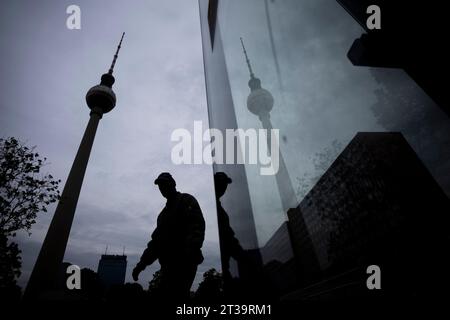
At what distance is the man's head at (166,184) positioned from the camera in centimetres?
219

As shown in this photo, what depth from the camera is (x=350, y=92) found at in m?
0.81

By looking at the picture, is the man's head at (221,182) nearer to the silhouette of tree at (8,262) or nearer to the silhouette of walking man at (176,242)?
the silhouette of walking man at (176,242)

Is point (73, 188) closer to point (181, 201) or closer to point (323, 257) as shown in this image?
point (181, 201)

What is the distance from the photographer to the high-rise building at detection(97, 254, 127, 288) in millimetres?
109438

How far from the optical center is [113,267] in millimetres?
112500

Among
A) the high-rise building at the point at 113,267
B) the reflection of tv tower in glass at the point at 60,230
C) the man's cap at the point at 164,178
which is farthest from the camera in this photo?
the high-rise building at the point at 113,267

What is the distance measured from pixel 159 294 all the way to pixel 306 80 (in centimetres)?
156

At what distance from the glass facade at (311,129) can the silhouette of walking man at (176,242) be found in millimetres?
405

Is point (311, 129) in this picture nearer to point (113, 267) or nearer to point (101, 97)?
point (101, 97)

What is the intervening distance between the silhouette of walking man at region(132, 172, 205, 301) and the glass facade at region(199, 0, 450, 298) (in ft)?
1.33

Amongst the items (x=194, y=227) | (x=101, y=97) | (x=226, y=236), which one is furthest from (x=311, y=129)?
(x=101, y=97)

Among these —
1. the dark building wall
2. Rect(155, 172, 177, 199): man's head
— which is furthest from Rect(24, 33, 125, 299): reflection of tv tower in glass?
the dark building wall

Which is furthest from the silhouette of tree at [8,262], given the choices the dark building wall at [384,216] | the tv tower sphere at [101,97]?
the tv tower sphere at [101,97]

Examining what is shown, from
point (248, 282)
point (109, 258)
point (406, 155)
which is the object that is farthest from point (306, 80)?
point (109, 258)
